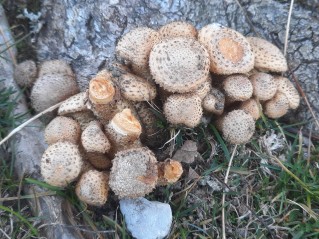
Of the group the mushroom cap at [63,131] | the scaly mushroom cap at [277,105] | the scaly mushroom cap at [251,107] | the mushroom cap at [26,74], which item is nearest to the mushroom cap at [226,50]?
the scaly mushroom cap at [251,107]

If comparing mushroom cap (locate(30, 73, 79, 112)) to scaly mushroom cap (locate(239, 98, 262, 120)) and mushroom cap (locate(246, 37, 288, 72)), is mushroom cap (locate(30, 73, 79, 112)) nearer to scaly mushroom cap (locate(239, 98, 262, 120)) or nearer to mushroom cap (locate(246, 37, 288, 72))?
scaly mushroom cap (locate(239, 98, 262, 120))

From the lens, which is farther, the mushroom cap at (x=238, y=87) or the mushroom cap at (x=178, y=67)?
the mushroom cap at (x=238, y=87)

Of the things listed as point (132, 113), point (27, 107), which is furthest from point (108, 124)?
point (27, 107)

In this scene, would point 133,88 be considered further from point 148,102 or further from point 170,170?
point 170,170

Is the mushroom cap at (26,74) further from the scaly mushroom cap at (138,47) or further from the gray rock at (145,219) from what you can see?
the gray rock at (145,219)

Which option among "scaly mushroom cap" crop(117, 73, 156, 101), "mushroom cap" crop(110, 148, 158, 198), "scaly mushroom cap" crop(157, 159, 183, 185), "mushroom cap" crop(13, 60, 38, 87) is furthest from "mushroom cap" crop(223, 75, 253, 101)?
"mushroom cap" crop(13, 60, 38, 87)

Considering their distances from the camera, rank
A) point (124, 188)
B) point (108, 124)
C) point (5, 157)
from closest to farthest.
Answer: point (124, 188) < point (108, 124) < point (5, 157)

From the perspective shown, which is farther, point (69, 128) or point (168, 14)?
point (168, 14)

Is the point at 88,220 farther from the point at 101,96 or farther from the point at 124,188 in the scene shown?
the point at 101,96
